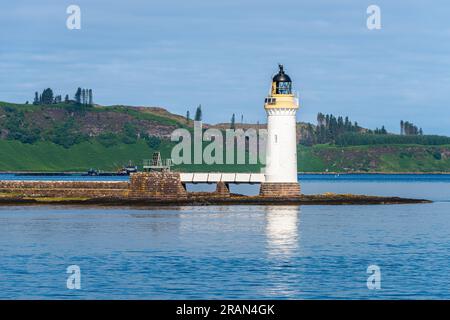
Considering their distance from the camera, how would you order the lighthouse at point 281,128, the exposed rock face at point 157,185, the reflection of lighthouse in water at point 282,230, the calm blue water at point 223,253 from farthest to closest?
1. the exposed rock face at point 157,185
2. the lighthouse at point 281,128
3. the reflection of lighthouse in water at point 282,230
4. the calm blue water at point 223,253

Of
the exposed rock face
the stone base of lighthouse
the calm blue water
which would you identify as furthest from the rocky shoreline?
the calm blue water

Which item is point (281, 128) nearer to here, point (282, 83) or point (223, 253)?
point (282, 83)

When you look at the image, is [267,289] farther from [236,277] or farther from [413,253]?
[413,253]

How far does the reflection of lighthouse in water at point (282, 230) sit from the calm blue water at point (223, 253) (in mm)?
73

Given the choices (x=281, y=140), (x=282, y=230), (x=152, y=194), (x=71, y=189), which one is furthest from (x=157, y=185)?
(x=282, y=230)

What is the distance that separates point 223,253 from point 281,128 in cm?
3170

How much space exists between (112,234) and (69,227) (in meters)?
6.16

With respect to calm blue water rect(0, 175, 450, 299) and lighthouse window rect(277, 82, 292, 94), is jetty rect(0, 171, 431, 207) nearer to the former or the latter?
calm blue water rect(0, 175, 450, 299)

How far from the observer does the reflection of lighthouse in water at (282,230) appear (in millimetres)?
55594

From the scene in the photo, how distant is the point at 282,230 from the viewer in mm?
66062

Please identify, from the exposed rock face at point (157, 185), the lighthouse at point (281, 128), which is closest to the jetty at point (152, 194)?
the exposed rock face at point (157, 185)

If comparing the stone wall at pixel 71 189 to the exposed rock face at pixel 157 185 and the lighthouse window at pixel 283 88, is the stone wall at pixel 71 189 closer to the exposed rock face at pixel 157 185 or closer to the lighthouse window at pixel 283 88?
the exposed rock face at pixel 157 185

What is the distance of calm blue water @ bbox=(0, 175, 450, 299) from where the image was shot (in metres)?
41.2
